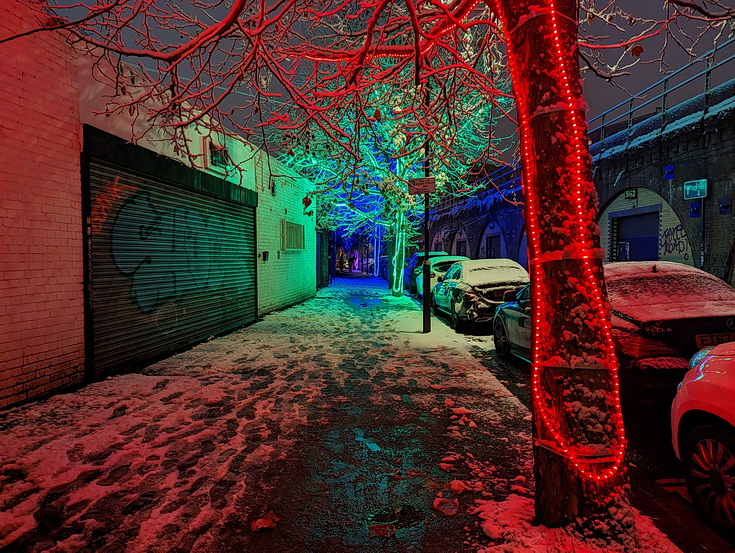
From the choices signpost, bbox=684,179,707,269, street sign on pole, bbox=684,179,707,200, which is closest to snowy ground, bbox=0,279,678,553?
signpost, bbox=684,179,707,269

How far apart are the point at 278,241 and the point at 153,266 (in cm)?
665

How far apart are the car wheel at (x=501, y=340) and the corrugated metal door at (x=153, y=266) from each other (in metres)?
6.08

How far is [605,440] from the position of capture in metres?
2.37

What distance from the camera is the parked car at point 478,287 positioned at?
924 centimetres

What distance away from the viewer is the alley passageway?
265cm

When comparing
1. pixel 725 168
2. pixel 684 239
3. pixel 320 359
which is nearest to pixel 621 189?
pixel 684 239

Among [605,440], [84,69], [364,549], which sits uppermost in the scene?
[84,69]

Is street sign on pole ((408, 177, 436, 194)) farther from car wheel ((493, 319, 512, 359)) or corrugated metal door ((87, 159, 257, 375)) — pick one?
corrugated metal door ((87, 159, 257, 375))

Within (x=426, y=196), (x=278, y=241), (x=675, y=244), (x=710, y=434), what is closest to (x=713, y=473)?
(x=710, y=434)

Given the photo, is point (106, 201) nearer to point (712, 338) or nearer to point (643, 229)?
point (712, 338)

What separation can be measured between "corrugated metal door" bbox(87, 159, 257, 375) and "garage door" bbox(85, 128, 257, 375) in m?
0.02

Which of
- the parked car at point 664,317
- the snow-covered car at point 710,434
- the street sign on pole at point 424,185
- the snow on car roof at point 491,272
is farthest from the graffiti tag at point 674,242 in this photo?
the snow-covered car at point 710,434

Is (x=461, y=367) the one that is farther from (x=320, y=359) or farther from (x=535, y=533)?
(x=535, y=533)

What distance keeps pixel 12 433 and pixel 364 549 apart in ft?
12.6
